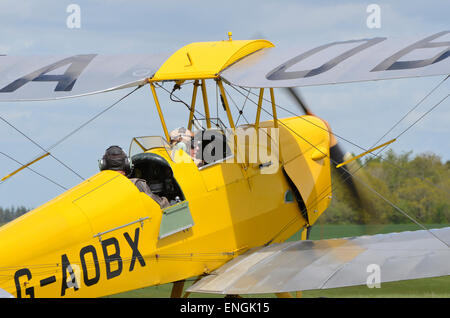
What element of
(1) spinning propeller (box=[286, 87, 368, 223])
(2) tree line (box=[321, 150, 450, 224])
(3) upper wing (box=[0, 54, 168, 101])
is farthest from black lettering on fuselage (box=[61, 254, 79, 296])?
(2) tree line (box=[321, 150, 450, 224])

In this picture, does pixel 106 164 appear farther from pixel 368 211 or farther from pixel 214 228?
pixel 368 211

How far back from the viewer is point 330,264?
6.13 meters

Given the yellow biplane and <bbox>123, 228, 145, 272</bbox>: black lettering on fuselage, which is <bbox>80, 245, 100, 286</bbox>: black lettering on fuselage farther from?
<bbox>123, 228, 145, 272</bbox>: black lettering on fuselage

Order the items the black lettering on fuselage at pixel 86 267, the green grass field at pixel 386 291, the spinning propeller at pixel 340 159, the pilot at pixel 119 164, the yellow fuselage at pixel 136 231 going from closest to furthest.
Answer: the yellow fuselage at pixel 136 231, the black lettering on fuselage at pixel 86 267, the pilot at pixel 119 164, the spinning propeller at pixel 340 159, the green grass field at pixel 386 291

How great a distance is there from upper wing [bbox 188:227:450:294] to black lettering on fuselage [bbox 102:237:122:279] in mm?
883

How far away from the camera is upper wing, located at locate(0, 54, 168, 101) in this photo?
7359mm

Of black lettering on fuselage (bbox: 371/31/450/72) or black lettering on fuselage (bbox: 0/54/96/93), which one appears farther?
black lettering on fuselage (bbox: 0/54/96/93)

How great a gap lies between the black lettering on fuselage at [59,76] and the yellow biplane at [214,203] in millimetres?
21

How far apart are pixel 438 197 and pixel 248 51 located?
10.3 meters

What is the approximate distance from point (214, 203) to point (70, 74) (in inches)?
95.9

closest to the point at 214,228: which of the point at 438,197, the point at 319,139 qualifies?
the point at 319,139

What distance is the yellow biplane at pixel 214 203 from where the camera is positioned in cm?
542

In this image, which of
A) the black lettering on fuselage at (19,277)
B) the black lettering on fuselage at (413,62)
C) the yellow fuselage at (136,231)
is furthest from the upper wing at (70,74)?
the black lettering on fuselage at (19,277)

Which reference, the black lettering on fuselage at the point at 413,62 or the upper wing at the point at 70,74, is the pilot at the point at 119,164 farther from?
the black lettering on fuselage at the point at 413,62
